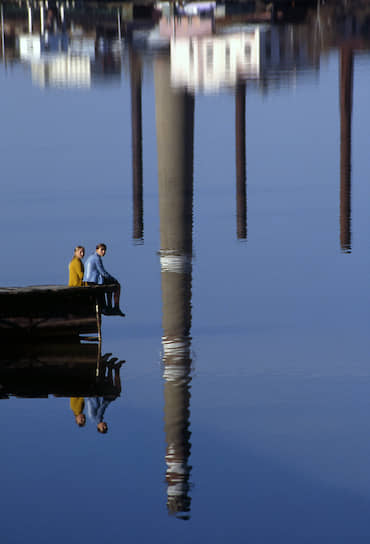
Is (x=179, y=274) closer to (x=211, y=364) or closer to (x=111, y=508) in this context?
(x=211, y=364)

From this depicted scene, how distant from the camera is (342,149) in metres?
38.2

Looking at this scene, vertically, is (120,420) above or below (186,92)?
below

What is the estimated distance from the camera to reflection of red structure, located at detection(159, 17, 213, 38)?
57312 millimetres

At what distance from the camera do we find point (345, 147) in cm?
3803

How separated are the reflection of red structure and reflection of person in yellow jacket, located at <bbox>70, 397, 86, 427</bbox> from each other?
→ 129 feet

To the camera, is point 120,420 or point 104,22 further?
point 104,22

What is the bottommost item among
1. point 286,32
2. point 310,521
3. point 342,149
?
point 310,521

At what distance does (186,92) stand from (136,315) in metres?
14.8

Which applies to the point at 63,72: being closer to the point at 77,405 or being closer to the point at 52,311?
the point at 52,311

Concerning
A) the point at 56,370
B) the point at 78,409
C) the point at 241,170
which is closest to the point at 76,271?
the point at 56,370

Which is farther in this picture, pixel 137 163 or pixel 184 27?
pixel 184 27

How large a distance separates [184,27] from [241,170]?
18668mm

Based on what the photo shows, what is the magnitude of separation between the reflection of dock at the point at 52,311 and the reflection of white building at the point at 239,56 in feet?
107

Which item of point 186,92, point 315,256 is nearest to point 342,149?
point 315,256
